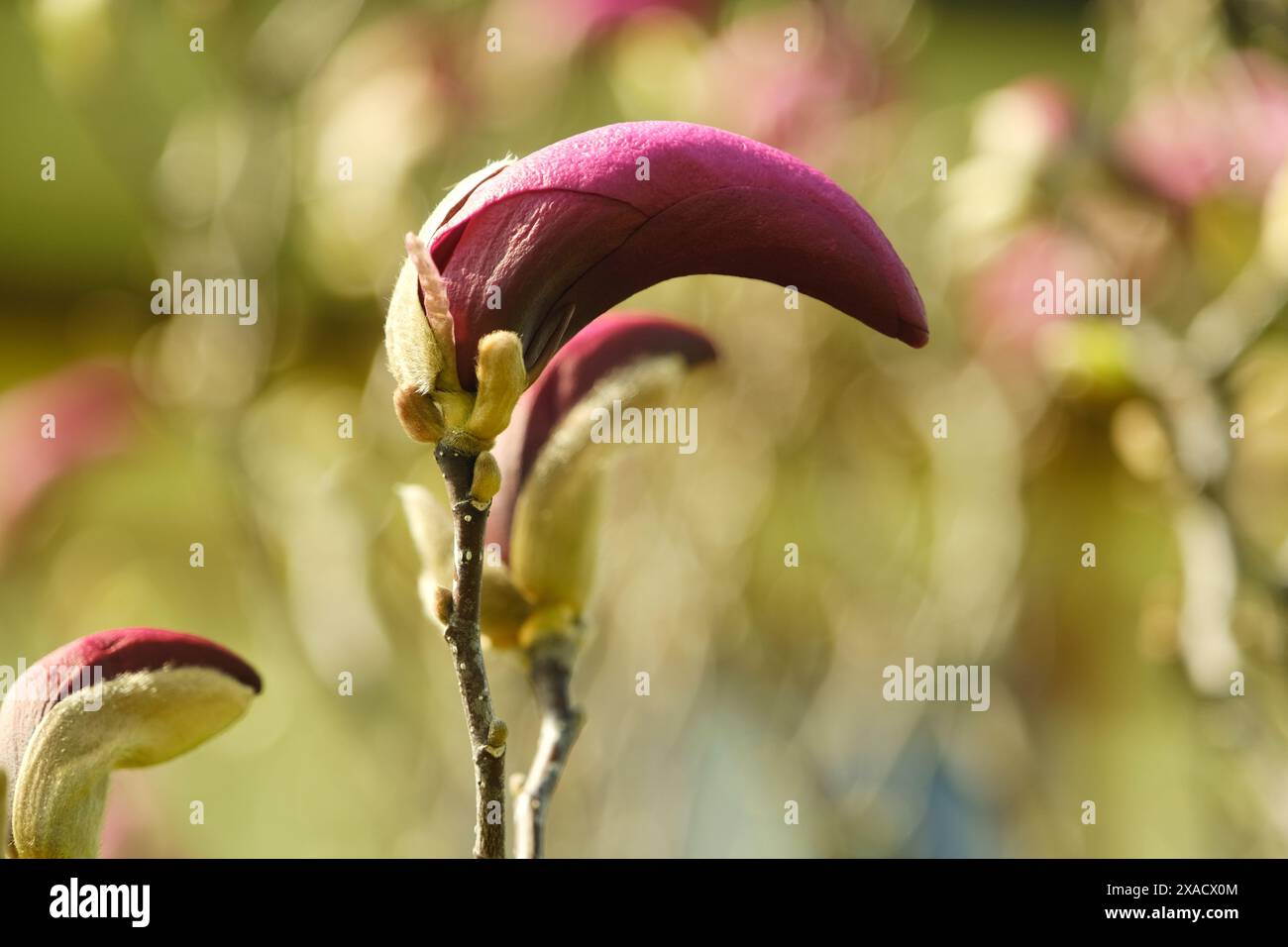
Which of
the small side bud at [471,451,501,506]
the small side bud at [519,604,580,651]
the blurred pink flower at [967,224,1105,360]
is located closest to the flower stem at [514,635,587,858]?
the small side bud at [519,604,580,651]

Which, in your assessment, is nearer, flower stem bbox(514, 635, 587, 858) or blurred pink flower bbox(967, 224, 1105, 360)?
flower stem bbox(514, 635, 587, 858)

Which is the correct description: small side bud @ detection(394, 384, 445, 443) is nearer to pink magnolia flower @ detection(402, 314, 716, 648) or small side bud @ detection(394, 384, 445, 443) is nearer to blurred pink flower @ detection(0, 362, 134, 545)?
pink magnolia flower @ detection(402, 314, 716, 648)

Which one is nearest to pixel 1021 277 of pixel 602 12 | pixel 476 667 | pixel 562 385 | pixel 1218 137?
pixel 1218 137

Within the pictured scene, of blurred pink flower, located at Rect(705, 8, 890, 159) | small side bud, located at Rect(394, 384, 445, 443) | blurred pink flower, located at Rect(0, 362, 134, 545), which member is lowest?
small side bud, located at Rect(394, 384, 445, 443)

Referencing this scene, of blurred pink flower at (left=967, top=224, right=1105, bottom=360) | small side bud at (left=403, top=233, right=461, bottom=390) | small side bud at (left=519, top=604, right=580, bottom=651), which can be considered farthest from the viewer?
blurred pink flower at (left=967, top=224, right=1105, bottom=360)

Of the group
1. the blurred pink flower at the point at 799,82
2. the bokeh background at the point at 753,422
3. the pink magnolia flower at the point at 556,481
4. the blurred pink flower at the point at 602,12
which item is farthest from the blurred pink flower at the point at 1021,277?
the pink magnolia flower at the point at 556,481

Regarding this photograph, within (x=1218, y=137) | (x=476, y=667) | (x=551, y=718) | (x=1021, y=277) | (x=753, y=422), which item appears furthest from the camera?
(x=753, y=422)

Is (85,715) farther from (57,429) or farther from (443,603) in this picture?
(57,429)
